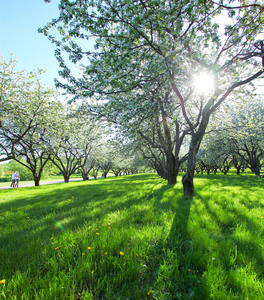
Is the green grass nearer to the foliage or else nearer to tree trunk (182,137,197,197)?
tree trunk (182,137,197,197)

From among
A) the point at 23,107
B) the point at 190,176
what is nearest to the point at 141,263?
the point at 190,176

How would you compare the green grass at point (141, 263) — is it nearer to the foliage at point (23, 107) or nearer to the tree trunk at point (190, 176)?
the tree trunk at point (190, 176)

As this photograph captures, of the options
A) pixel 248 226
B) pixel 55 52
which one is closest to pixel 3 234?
pixel 55 52

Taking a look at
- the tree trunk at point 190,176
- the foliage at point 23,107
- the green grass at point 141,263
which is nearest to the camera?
the green grass at point 141,263

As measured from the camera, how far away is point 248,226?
377 centimetres

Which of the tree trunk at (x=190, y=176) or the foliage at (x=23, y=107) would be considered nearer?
the tree trunk at (x=190, y=176)

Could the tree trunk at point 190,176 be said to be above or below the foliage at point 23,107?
below

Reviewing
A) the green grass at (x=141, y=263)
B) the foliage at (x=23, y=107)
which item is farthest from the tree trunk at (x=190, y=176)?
the foliage at (x=23, y=107)

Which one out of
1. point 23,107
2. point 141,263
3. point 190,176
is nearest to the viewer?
point 141,263

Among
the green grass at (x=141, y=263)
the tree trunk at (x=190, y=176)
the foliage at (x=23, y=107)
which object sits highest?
the foliage at (x=23, y=107)

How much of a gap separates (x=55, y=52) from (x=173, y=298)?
7100 mm

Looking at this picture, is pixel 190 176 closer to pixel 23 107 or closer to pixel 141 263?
pixel 141 263

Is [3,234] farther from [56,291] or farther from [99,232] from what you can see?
[56,291]

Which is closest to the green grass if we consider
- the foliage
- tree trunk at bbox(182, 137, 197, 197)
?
tree trunk at bbox(182, 137, 197, 197)
